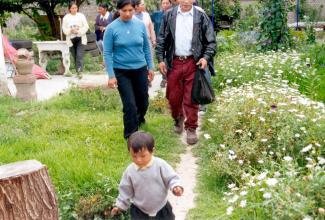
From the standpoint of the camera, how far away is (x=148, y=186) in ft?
12.4

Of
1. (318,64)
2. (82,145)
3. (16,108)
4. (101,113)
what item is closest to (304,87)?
(318,64)

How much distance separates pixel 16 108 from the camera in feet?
28.8

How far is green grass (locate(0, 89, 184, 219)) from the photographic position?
5.02 m

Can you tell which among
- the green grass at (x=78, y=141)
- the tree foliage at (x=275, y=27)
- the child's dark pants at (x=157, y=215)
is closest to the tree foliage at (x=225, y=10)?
the tree foliage at (x=275, y=27)

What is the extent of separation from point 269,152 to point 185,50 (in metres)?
1.78

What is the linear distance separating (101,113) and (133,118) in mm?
1884

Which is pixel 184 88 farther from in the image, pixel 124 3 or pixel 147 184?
pixel 147 184

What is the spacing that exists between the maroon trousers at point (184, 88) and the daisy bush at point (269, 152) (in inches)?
11.5

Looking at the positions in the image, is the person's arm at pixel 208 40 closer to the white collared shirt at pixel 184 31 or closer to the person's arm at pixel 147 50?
the white collared shirt at pixel 184 31

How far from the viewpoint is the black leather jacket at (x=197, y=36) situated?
658cm

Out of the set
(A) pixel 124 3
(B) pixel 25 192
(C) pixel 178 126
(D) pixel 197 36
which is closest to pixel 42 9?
(C) pixel 178 126

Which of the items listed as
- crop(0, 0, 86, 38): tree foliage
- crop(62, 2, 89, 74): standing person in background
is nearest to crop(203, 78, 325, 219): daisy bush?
crop(62, 2, 89, 74): standing person in background

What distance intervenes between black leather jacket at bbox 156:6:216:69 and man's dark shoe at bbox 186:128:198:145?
88 cm

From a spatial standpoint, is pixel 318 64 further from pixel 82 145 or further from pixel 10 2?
pixel 10 2
